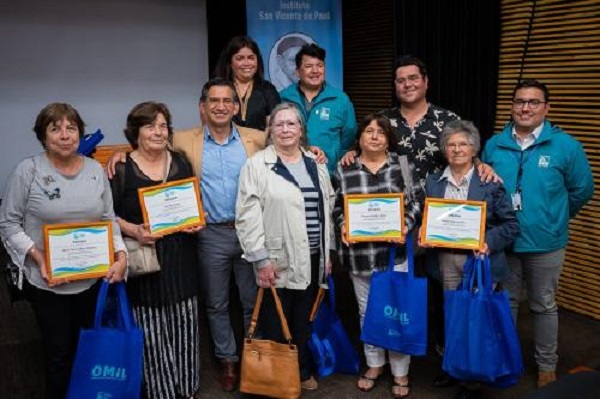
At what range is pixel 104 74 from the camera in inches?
233

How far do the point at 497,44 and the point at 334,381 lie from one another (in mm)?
2981

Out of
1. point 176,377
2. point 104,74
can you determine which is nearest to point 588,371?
point 176,377

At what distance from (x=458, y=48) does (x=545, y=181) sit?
6.49 feet

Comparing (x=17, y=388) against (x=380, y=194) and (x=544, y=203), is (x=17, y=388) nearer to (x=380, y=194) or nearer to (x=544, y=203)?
(x=380, y=194)

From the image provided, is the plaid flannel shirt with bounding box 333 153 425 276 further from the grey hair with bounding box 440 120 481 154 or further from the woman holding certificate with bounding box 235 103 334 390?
the grey hair with bounding box 440 120 481 154

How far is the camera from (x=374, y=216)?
2.93 metres

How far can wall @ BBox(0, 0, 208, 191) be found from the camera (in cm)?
552

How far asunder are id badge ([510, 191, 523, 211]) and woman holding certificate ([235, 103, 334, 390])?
98 cm

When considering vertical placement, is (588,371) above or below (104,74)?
below

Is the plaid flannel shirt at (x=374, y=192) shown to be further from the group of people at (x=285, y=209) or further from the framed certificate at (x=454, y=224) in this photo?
the framed certificate at (x=454, y=224)

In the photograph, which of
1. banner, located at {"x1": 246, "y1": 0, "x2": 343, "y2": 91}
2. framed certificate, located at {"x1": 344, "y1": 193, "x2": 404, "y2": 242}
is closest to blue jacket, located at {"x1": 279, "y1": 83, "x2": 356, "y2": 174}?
framed certificate, located at {"x1": 344, "y1": 193, "x2": 404, "y2": 242}

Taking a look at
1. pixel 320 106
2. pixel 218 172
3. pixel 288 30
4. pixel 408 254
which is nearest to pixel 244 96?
pixel 320 106

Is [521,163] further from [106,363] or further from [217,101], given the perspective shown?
[106,363]

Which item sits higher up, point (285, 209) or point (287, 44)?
point (287, 44)
